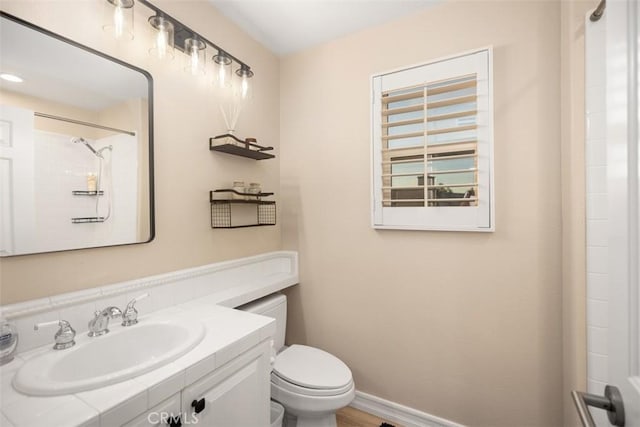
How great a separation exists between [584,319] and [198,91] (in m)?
2.04

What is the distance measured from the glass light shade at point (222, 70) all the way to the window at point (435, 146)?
0.86 m

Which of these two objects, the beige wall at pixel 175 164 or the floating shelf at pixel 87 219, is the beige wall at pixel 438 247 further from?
the floating shelf at pixel 87 219

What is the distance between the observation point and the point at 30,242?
100cm

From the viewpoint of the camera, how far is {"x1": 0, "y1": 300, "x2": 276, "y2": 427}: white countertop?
0.68 meters

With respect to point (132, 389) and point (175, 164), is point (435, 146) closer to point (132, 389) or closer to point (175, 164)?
Answer: point (175, 164)

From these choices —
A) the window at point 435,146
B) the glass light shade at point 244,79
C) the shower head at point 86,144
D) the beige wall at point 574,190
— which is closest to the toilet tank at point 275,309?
the window at point 435,146

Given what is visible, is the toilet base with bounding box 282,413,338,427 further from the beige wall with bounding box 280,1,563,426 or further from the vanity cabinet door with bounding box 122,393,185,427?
the vanity cabinet door with bounding box 122,393,185,427

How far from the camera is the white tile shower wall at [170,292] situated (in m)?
1.00

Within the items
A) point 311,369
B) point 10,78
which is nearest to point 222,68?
point 10,78

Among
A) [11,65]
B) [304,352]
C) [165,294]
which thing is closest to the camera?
[11,65]

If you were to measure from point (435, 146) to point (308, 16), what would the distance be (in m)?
1.05

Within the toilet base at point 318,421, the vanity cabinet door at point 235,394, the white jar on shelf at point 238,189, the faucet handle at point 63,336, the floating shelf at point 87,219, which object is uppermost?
the white jar on shelf at point 238,189

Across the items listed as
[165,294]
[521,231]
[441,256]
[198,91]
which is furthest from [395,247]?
[198,91]

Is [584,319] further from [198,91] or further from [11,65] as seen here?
[11,65]
